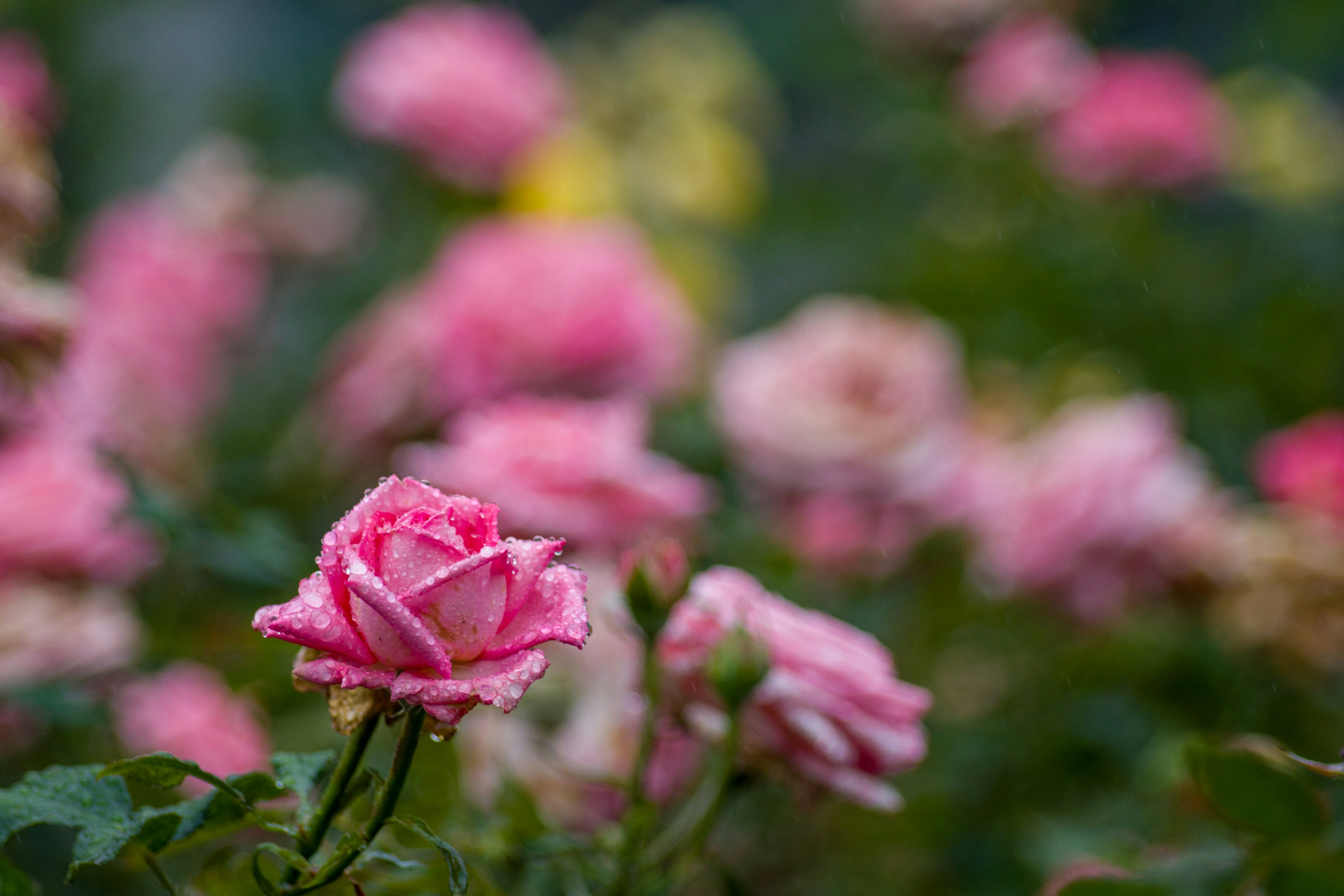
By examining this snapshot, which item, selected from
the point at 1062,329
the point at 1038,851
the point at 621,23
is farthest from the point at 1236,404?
the point at 621,23

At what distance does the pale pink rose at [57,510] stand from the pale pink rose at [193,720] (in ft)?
0.23

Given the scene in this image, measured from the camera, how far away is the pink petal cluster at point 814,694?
1.19ft

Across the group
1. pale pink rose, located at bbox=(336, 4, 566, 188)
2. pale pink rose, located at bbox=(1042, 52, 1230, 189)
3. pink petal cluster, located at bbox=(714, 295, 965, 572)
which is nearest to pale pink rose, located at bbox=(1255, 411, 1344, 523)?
pink petal cluster, located at bbox=(714, 295, 965, 572)

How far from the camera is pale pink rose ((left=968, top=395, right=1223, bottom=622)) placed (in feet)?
2.43

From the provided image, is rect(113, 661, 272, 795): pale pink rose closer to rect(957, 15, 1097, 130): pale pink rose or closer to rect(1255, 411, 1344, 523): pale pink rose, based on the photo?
rect(1255, 411, 1344, 523): pale pink rose

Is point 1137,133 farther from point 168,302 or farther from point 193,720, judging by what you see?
point 193,720

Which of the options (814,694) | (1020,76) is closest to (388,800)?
(814,694)

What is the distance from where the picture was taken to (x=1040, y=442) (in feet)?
2.89

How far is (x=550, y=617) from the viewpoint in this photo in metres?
0.26

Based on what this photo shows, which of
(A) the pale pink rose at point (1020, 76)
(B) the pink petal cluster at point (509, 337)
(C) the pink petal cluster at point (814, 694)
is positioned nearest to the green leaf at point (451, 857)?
(C) the pink petal cluster at point (814, 694)

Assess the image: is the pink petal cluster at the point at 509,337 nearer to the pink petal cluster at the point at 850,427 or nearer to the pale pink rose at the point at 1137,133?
the pink petal cluster at the point at 850,427

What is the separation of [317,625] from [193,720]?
1.42 ft

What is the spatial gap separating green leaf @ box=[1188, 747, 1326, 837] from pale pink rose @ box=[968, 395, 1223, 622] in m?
0.43

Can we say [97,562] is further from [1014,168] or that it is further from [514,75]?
[1014,168]
